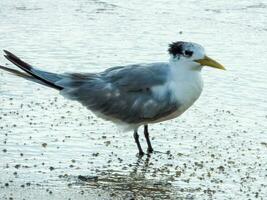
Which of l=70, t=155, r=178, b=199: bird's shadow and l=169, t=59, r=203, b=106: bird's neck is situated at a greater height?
l=169, t=59, r=203, b=106: bird's neck

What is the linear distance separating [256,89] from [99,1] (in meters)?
5.71

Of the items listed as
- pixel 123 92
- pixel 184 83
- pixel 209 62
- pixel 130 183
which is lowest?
A: pixel 130 183

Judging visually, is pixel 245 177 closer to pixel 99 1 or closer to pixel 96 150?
pixel 96 150

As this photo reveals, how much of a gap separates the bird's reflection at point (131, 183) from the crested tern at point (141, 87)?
0.59 m

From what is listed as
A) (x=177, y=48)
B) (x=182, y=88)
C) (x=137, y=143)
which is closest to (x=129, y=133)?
(x=137, y=143)

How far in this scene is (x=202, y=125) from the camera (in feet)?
26.0

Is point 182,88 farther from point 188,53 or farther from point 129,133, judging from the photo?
point 129,133

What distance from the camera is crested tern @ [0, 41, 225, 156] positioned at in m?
7.11

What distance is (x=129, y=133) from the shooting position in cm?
790

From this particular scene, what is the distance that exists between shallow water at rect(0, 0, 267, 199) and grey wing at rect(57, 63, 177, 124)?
0.30m

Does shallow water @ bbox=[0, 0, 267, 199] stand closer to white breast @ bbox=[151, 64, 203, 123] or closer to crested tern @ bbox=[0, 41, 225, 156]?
crested tern @ bbox=[0, 41, 225, 156]

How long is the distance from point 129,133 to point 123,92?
2.54 feet

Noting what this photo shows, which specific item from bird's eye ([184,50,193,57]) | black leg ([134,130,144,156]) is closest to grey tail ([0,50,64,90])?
black leg ([134,130,144,156])

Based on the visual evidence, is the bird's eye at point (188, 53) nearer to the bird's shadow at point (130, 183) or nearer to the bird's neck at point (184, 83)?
the bird's neck at point (184, 83)
